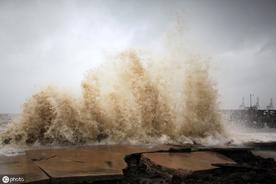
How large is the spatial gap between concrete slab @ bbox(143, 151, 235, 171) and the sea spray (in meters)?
2.78

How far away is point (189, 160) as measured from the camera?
5.21 m

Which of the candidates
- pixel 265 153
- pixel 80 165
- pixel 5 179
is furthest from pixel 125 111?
pixel 5 179

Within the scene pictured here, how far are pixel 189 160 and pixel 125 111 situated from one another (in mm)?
4574

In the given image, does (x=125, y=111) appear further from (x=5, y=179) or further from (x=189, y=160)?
(x=5, y=179)

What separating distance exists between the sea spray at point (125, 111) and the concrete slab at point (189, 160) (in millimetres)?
2779

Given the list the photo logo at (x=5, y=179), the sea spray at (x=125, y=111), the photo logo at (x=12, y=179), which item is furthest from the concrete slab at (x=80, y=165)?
the sea spray at (x=125, y=111)

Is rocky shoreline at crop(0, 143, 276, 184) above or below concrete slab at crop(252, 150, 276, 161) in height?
above

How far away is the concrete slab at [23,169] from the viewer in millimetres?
3627

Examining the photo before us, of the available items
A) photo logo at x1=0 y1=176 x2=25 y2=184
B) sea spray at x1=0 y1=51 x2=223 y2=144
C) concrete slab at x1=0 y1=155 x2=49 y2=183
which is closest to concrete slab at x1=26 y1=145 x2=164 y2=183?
concrete slab at x1=0 y1=155 x2=49 y2=183

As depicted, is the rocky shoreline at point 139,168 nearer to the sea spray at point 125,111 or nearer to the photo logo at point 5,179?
the photo logo at point 5,179

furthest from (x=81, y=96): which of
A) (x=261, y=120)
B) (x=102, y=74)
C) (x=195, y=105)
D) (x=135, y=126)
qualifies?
(x=261, y=120)

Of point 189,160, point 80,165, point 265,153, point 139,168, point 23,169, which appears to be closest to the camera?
point 23,169

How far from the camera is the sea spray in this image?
841 cm

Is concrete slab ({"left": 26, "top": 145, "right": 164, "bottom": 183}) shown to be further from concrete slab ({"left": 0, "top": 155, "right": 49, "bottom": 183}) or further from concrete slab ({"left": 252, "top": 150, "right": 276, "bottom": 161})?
concrete slab ({"left": 252, "top": 150, "right": 276, "bottom": 161})
